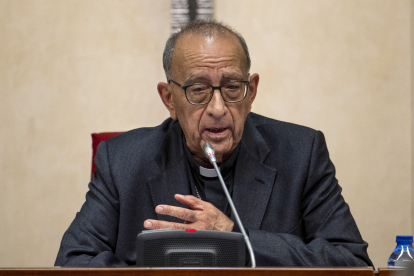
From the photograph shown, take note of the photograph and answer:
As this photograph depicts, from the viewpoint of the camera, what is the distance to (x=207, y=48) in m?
1.72

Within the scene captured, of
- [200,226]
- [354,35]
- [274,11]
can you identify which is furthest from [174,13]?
[200,226]

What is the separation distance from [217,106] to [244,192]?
36 cm

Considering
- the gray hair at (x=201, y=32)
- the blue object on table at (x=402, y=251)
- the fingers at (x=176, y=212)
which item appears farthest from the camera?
the gray hair at (x=201, y=32)

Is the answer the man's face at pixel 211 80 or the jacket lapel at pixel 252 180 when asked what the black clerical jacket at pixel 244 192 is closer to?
the jacket lapel at pixel 252 180

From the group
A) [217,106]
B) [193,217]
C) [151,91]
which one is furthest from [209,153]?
[151,91]

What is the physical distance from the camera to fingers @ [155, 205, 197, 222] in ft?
4.38

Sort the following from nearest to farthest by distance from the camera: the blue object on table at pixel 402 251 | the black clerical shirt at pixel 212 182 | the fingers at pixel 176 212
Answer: the fingers at pixel 176 212
the blue object on table at pixel 402 251
the black clerical shirt at pixel 212 182

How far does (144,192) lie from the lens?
1.82 m

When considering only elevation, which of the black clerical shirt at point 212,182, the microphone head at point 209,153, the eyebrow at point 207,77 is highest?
the eyebrow at point 207,77

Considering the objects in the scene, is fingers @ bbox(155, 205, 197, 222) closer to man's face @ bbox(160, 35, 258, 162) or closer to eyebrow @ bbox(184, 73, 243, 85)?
man's face @ bbox(160, 35, 258, 162)

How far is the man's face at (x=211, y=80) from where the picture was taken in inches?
66.6

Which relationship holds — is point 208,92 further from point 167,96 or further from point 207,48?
point 167,96

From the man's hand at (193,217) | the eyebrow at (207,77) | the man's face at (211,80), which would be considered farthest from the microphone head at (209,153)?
the eyebrow at (207,77)

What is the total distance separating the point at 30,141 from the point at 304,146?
1960 millimetres
